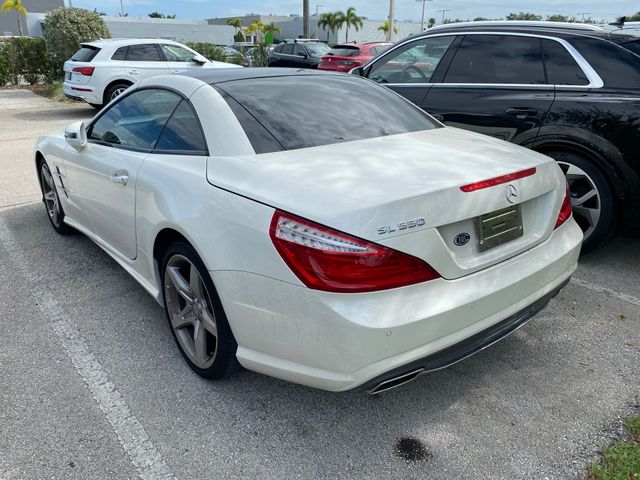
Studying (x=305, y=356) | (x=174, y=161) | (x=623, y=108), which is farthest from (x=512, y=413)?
(x=623, y=108)

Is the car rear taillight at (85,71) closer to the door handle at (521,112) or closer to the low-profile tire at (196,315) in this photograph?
the door handle at (521,112)

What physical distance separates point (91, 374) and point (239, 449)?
3.41 ft

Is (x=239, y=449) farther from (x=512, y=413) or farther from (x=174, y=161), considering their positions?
(x=174, y=161)

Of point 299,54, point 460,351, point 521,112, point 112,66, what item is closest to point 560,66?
point 521,112

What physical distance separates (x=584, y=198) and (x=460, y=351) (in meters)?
2.47

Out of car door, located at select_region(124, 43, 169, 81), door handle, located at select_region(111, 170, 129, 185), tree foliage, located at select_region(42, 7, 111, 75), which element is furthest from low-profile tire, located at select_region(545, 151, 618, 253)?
tree foliage, located at select_region(42, 7, 111, 75)

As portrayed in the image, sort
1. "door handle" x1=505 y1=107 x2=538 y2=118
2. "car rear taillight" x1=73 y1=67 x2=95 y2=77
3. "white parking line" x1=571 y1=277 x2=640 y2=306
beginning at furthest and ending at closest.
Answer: "car rear taillight" x1=73 y1=67 x2=95 y2=77, "door handle" x1=505 y1=107 x2=538 y2=118, "white parking line" x1=571 y1=277 x2=640 y2=306

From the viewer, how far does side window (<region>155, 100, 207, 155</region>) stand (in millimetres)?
2711

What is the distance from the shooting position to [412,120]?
328 centimetres

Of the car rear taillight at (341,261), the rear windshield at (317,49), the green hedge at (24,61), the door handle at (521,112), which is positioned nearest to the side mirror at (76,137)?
the car rear taillight at (341,261)

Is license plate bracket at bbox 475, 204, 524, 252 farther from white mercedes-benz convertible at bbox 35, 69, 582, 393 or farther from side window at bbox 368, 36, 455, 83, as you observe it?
side window at bbox 368, 36, 455, 83

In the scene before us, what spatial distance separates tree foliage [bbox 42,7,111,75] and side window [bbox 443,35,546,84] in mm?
14223

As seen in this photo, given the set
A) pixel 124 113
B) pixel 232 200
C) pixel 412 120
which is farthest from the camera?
pixel 124 113

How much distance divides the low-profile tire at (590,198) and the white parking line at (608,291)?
0.39 m
